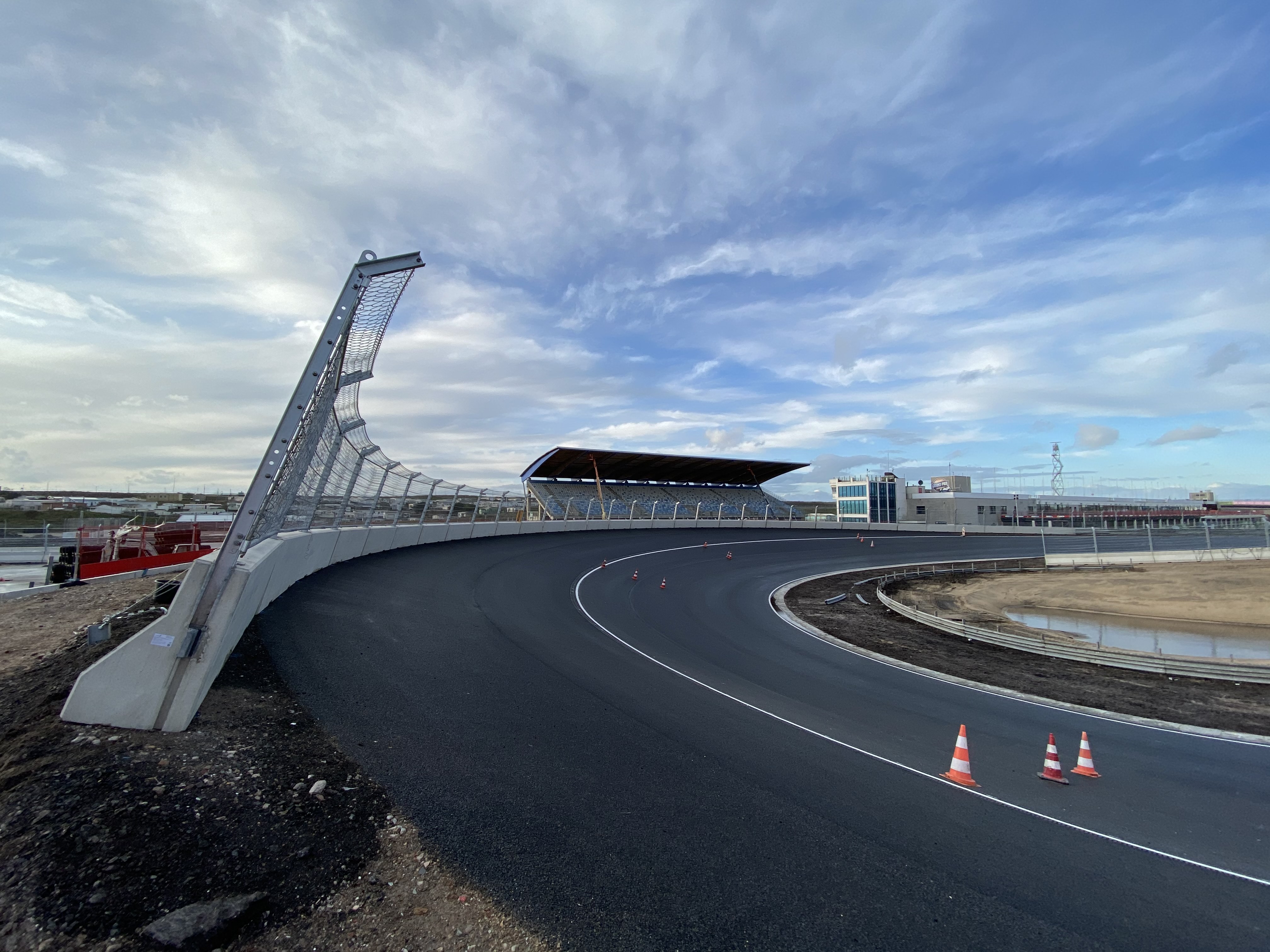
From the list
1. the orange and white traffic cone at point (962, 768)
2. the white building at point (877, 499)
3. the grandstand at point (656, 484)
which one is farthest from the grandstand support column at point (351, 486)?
the white building at point (877, 499)

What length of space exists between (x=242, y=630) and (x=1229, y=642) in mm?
23027

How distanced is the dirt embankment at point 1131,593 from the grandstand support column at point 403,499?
17.6 metres

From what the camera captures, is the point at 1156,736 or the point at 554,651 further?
the point at 554,651

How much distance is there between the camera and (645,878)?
3.97 metres

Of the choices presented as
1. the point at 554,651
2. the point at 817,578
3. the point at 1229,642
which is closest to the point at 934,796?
the point at 554,651

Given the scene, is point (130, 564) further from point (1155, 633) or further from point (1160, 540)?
point (1160, 540)

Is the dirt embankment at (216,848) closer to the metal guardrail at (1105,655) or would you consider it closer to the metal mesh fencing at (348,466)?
the metal mesh fencing at (348,466)

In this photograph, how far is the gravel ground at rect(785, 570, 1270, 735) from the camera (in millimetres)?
9523

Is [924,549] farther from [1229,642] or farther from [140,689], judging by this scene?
[140,689]

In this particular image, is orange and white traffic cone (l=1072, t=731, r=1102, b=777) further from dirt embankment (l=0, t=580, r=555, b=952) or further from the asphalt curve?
dirt embankment (l=0, t=580, r=555, b=952)

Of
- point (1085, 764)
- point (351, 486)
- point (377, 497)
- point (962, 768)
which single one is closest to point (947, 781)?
point (962, 768)

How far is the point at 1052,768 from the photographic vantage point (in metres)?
6.45

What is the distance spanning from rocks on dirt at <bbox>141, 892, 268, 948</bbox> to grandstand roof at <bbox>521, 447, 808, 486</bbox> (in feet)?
174

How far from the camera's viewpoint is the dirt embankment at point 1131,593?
21438 millimetres
